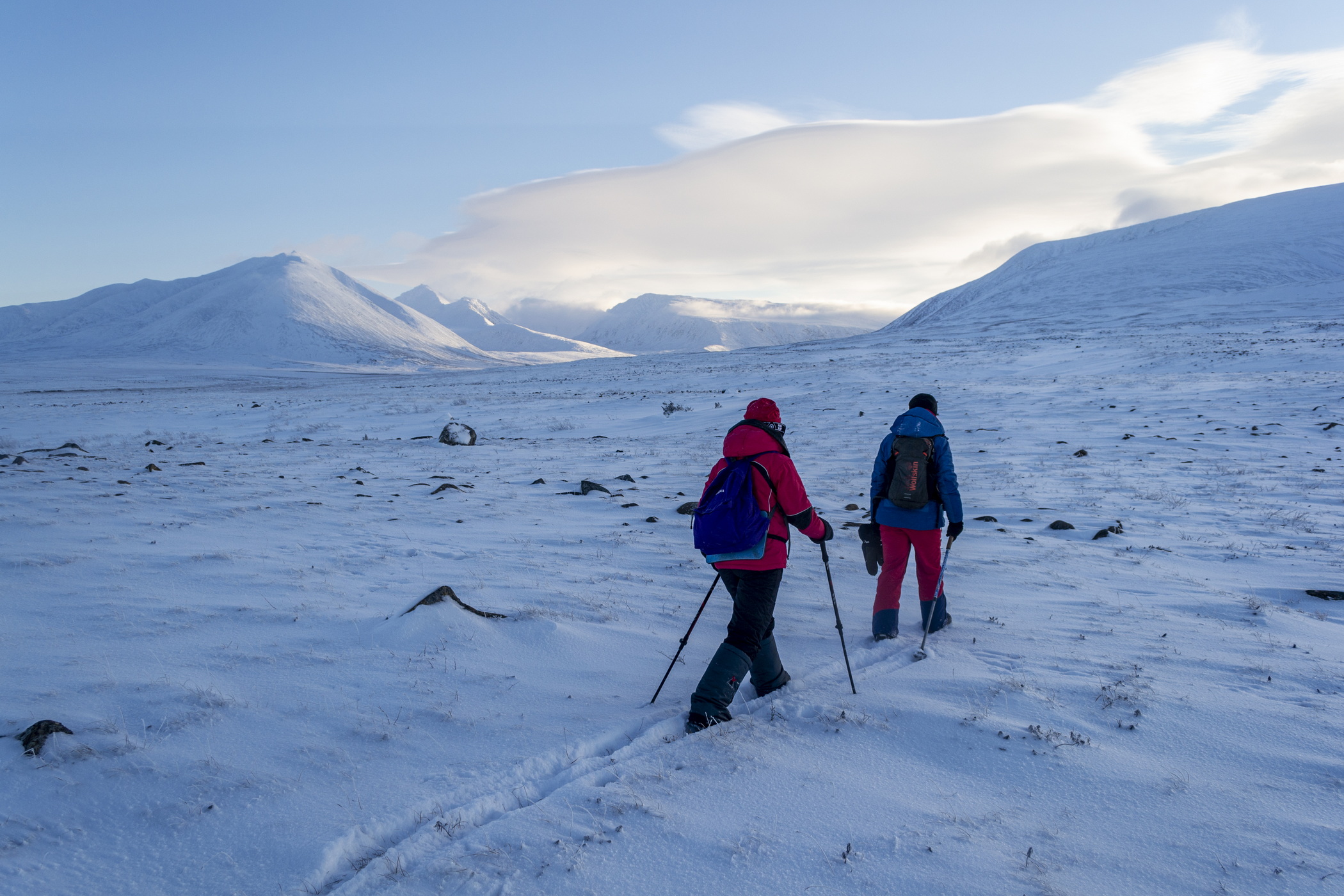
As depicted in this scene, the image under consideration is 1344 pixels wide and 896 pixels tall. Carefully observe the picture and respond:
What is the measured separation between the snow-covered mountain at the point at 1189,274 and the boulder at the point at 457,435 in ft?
219

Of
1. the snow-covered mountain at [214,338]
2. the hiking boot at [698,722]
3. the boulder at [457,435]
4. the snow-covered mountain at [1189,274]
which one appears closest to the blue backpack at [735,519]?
the hiking boot at [698,722]

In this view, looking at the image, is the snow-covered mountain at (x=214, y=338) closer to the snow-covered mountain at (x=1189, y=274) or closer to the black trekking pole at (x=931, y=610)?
the snow-covered mountain at (x=1189, y=274)

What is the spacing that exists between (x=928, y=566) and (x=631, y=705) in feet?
9.50

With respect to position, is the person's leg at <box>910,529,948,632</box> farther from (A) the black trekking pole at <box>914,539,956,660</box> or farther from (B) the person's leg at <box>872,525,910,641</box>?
(B) the person's leg at <box>872,525,910,641</box>

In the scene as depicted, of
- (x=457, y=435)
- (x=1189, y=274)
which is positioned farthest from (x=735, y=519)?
(x=1189, y=274)

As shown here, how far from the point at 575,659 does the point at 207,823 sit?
265 cm

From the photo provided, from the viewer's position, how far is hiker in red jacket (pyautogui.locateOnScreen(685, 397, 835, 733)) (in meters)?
4.54

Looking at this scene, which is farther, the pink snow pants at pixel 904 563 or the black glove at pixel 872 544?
the black glove at pixel 872 544

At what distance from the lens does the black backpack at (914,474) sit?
5988 millimetres

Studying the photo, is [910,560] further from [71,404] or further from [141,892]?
[71,404]

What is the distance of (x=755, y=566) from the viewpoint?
4.58m

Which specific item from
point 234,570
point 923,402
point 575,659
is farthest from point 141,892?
point 923,402

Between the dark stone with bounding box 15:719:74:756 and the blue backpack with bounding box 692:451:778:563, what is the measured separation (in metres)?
3.95

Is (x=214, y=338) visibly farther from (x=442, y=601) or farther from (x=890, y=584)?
(x=890, y=584)
